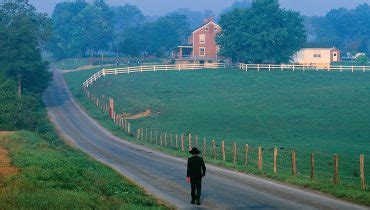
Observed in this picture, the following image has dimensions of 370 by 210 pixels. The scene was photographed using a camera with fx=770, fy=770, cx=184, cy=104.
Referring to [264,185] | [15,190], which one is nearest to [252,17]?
[264,185]

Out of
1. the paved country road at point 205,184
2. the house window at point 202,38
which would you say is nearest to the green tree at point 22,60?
the paved country road at point 205,184

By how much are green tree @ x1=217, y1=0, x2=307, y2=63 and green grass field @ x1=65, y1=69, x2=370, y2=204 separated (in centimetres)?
1130

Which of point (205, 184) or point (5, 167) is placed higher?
point (5, 167)

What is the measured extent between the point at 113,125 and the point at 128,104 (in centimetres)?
1539

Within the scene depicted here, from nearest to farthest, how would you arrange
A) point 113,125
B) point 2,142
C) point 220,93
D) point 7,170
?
point 7,170, point 2,142, point 113,125, point 220,93

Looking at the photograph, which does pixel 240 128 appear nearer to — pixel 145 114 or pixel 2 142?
pixel 145 114

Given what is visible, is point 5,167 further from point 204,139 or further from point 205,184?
point 204,139

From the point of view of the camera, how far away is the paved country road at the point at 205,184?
2664 centimetres

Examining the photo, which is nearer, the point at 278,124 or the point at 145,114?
the point at 278,124

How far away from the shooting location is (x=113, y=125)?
87250 mm

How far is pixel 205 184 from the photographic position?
33469 millimetres

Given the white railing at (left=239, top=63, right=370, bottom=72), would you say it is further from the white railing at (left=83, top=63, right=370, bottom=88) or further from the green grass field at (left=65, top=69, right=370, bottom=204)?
the green grass field at (left=65, top=69, right=370, bottom=204)

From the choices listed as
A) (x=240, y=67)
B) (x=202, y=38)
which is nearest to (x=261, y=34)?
(x=240, y=67)

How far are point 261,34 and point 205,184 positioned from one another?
360ft
